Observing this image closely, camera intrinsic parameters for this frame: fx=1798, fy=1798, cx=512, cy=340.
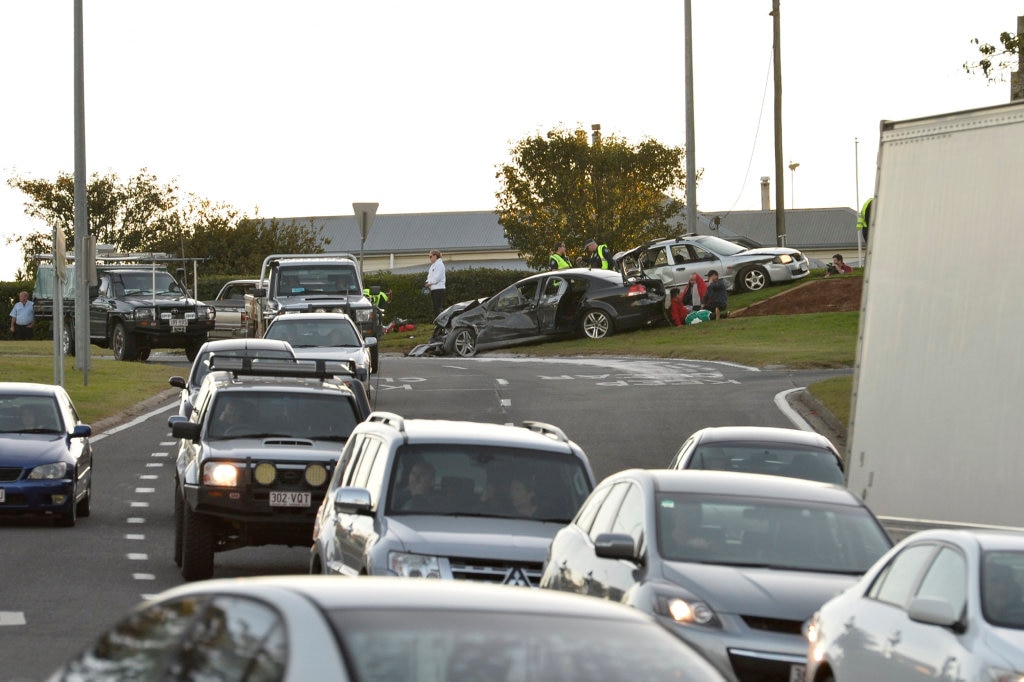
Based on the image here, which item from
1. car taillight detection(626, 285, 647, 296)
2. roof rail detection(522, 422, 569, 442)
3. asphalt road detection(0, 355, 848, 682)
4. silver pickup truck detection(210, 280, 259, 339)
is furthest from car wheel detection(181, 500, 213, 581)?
silver pickup truck detection(210, 280, 259, 339)

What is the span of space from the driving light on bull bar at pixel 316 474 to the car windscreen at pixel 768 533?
5.20 meters

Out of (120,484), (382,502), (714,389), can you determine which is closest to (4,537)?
(120,484)

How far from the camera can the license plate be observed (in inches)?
574

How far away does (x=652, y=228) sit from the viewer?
234 feet

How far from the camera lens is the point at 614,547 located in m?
9.38

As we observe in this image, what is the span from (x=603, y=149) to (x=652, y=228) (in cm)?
375

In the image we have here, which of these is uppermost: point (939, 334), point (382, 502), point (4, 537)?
point (939, 334)

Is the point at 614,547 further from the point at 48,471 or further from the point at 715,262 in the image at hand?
the point at 715,262

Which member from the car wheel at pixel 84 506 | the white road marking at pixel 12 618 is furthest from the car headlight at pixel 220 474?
the car wheel at pixel 84 506

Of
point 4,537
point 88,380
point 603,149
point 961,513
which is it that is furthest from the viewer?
point 603,149

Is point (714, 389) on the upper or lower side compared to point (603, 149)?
lower

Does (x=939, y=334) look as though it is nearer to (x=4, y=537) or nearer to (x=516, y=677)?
(x=516, y=677)

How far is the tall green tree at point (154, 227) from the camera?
8069cm

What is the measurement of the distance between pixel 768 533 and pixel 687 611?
1267mm
